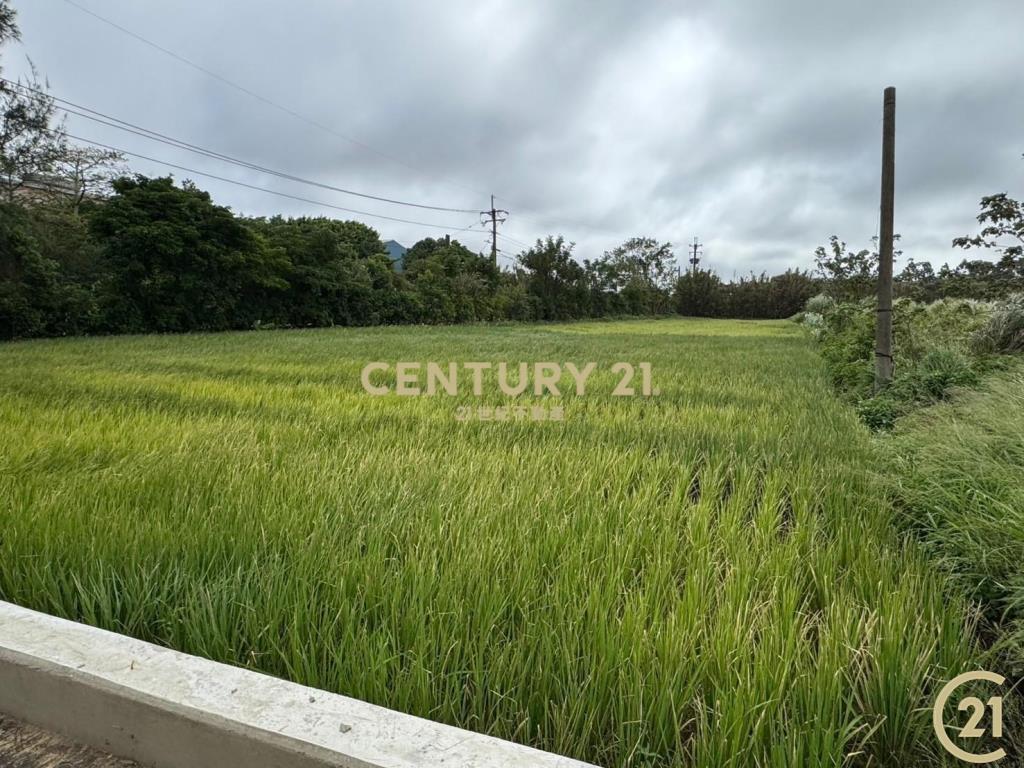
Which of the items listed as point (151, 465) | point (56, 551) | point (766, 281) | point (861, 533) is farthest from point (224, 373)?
point (766, 281)

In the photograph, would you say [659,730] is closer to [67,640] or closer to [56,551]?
[67,640]

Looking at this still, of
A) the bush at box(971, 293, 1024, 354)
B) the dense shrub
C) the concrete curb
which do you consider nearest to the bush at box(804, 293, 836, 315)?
the dense shrub

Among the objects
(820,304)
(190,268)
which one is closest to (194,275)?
(190,268)

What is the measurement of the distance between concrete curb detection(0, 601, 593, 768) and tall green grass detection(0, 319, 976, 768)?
156 mm

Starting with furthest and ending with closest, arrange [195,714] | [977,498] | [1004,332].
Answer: [1004,332]
[977,498]
[195,714]

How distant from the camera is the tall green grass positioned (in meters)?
1.06

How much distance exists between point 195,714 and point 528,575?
2.66 feet

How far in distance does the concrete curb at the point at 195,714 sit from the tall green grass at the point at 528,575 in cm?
16

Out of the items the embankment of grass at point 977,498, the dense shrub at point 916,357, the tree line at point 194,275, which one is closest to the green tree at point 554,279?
the tree line at point 194,275

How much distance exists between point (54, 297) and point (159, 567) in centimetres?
1263

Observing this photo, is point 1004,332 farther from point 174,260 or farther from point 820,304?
point 174,260

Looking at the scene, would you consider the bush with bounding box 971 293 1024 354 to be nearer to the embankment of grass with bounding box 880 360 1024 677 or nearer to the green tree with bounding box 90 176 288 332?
the embankment of grass with bounding box 880 360 1024 677

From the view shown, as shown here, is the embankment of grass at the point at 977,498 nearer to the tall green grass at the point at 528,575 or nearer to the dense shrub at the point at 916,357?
the tall green grass at the point at 528,575

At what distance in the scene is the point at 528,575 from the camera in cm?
149
